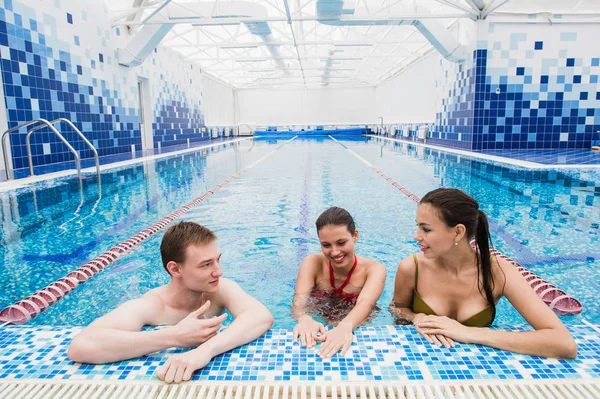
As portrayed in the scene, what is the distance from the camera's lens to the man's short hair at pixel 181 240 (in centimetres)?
167

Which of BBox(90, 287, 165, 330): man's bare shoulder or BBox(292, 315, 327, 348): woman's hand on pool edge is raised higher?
BBox(90, 287, 165, 330): man's bare shoulder

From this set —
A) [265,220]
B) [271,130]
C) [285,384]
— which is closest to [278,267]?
[265,220]

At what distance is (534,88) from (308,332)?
11156 mm

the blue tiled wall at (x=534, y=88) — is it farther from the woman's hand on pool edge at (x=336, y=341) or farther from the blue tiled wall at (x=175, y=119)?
the woman's hand on pool edge at (x=336, y=341)

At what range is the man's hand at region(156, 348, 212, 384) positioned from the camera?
1.27m

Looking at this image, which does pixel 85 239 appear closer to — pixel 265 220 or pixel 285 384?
pixel 265 220

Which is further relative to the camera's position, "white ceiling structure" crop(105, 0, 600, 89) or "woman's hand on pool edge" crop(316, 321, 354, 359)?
"white ceiling structure" crop(105, 0, 600, 89)

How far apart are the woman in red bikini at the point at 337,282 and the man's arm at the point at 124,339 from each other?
1.20 feet

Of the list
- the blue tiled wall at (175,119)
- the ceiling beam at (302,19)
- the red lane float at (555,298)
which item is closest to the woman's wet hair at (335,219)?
the red lane float at (555,298)

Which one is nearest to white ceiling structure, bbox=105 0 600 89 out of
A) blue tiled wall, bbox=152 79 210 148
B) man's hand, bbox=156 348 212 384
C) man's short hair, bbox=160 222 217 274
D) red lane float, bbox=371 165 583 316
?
blue tiled wall, bbox=152 79 210 148

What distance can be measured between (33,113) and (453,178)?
24.3 ft

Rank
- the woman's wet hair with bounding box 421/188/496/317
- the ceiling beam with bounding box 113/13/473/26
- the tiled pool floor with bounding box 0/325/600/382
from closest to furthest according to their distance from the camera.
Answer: the tiled pool floor with bounding box 0/325/600/382 < the woman's wet hair with bounding box 421/188/496/317 < the ceiling beam with bounding box 113/13/473/26

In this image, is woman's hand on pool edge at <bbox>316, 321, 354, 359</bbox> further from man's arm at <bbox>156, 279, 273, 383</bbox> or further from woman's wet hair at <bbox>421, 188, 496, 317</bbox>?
woman's wet hair at <bbox>421, 188, 496, 317</bbox>

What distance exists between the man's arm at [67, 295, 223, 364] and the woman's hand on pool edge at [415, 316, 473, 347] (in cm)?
74
